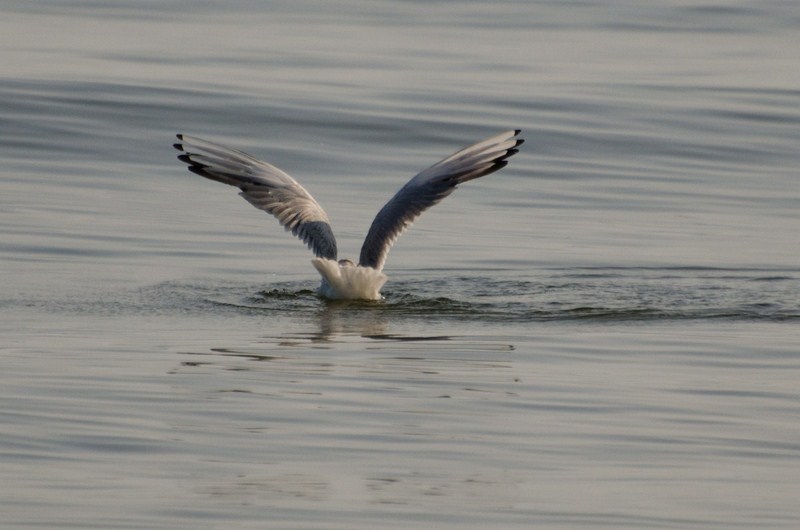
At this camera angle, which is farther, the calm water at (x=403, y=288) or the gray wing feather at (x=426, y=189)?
the gray wing feather at (x=426, y=189)

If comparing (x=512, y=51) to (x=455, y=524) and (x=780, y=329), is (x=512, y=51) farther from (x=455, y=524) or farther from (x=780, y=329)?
(x=455, y=524)

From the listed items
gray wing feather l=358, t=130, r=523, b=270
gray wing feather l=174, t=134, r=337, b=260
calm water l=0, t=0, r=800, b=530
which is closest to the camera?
calm water l=0, t=0, r=800, b=530

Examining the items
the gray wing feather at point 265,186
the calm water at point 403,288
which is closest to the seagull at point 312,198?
the gray wing feather at point 265,186

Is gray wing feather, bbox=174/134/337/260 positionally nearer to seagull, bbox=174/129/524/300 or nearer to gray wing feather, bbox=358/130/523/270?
seagull, bbox=174/129/524/300

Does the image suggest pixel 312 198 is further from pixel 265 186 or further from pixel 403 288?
pixel 403 288

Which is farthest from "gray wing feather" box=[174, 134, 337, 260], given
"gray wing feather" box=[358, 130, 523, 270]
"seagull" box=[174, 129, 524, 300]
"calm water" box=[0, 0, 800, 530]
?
"calm water" box=[0, 0, 800, 530]

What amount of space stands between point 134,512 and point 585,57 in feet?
65.2

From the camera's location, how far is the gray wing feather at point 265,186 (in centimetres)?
1210

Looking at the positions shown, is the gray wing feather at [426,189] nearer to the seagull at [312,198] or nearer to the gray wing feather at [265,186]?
the seagull at [312,198]

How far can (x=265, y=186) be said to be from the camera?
1245 cm

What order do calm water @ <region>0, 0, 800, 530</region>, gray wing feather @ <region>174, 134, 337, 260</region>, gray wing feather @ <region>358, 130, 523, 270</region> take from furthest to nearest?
gray wing feather @ <region>174, 134, 337, 260</region> → gray wing feather @ <region>358, 130, 523, 270</region> → calm water @ <region>0, 0, 800, 530</region>

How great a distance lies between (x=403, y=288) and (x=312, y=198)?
36.6 inches

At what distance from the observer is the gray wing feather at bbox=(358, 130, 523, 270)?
39.2 ft

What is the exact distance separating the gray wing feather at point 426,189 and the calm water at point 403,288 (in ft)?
1.26
